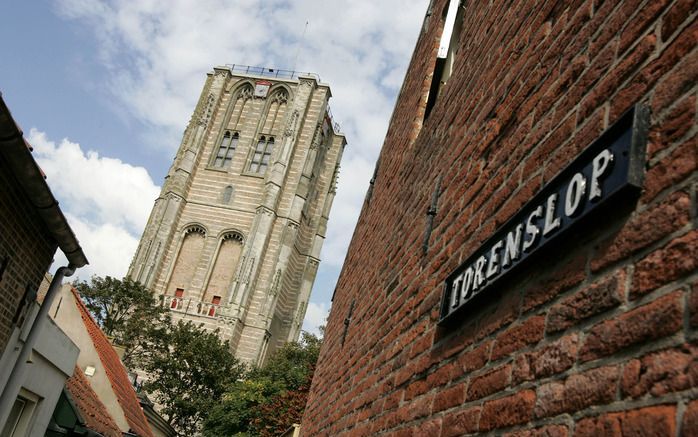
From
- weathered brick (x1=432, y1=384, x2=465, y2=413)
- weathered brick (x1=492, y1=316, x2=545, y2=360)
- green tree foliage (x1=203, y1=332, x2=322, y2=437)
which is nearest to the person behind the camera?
weathered brick (x1=492, y1=316, x2=545, y2=360)

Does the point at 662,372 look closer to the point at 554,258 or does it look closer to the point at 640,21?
the point at 554,258

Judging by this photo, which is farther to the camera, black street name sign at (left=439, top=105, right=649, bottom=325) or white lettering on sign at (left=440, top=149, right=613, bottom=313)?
white lettering on sign at (left=440, top=149, right=613, bottom=313)

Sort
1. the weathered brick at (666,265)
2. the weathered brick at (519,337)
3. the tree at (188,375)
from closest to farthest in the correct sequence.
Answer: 1. the weathered brick at (666,265)
2. the weathered brick at (519,337)
3. the tree at (188,375)

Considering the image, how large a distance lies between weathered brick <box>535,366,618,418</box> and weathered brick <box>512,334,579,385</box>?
4 centimetres

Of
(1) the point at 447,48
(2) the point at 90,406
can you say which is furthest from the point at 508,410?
(2) the point at 90,406

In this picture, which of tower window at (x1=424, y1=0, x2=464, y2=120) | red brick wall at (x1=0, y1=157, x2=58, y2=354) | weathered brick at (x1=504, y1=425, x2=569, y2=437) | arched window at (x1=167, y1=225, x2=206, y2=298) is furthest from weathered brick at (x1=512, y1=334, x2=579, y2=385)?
arched window at (x1=167, y1=225, x2=206, y2=298)

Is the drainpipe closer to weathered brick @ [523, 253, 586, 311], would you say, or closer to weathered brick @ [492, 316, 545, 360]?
weathered brick @ [492, 316, 545, 360]

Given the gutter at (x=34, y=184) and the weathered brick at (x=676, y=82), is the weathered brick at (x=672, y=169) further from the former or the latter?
the gutter at (x=34, y=184)

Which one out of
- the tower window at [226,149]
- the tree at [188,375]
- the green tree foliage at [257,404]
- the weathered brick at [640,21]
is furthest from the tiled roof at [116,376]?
the tower window at [226,149]

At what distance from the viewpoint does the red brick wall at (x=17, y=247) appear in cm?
598

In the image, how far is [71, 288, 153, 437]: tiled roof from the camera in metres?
14.1

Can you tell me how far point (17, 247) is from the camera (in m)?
6.54

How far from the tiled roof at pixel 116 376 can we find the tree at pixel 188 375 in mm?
13519

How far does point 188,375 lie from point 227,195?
64.8 feet
